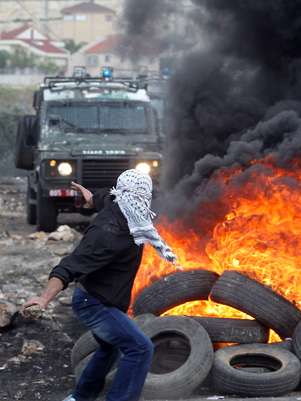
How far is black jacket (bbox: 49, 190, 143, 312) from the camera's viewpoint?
17.5 ft

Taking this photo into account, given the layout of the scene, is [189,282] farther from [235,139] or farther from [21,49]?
[21,49]

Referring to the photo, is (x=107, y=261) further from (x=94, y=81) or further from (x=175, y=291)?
(x=94, y=81)

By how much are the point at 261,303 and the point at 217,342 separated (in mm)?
500

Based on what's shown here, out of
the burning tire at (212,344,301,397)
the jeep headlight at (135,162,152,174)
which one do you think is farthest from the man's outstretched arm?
the jeep headlight at (135,162,152,174)

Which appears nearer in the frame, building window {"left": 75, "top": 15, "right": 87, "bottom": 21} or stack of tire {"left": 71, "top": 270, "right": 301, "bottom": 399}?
stack of tire {"left": 71, "top": 270, "right": 301, "bottom": 399}

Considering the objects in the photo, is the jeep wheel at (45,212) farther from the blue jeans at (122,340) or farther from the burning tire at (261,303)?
the blue jeans at (122,340)

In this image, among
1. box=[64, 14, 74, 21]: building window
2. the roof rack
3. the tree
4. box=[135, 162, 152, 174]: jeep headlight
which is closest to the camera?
box=[135, 162, 152, 174]: jeep headlight

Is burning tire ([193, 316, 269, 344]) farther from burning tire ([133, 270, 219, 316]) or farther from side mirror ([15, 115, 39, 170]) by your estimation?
side mirror ([15, 115, 39, 170])

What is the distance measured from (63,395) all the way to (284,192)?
10.5 ft

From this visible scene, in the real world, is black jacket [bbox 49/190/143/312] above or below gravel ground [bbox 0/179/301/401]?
above

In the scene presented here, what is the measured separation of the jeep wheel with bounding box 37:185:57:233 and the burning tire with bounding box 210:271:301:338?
7.64 metres

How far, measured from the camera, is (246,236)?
8164 mm

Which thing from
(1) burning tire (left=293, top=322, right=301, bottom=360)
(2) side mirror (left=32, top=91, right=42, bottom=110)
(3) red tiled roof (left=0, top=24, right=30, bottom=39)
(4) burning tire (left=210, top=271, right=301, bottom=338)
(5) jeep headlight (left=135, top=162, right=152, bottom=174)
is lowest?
(1) burning tire (left=293, top=322, right=301, bottom=360)

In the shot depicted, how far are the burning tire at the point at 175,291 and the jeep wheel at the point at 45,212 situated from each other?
7.10m
